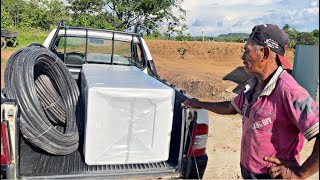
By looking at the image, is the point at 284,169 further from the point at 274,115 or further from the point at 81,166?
the point at 81,166

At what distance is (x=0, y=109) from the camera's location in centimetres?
209

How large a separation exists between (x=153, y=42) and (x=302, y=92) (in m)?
22.8

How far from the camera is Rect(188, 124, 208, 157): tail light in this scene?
2686 millimetres

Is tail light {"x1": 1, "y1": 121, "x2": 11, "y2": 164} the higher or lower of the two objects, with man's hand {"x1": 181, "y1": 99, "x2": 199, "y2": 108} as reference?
lower

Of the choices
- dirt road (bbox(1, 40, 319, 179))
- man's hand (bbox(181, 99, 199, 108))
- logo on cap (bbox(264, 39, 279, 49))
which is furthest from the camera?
dirt road (bbox(1, 40, 319, 179))

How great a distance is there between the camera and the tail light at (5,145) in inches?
83.3

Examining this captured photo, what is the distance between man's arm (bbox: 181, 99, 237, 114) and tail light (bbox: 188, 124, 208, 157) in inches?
7.9

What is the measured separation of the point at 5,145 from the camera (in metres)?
2.15

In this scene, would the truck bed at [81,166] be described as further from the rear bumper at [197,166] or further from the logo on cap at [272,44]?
the logo on cap at [272,44]

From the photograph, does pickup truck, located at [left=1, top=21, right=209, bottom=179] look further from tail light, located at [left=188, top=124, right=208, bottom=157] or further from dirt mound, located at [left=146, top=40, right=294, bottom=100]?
dirt mound, located at [left=146, top=40, right=294, bottom=100]

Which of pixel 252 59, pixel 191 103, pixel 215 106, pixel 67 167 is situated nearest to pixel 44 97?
pixel 67 167

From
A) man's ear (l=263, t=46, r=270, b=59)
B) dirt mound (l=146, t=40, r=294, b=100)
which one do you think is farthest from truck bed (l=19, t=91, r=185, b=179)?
dirt mound (l=146, t=40, r=294, b=100)

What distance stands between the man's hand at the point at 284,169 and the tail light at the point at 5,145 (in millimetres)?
1637

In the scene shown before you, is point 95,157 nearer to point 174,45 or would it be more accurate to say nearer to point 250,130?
point 250,130
